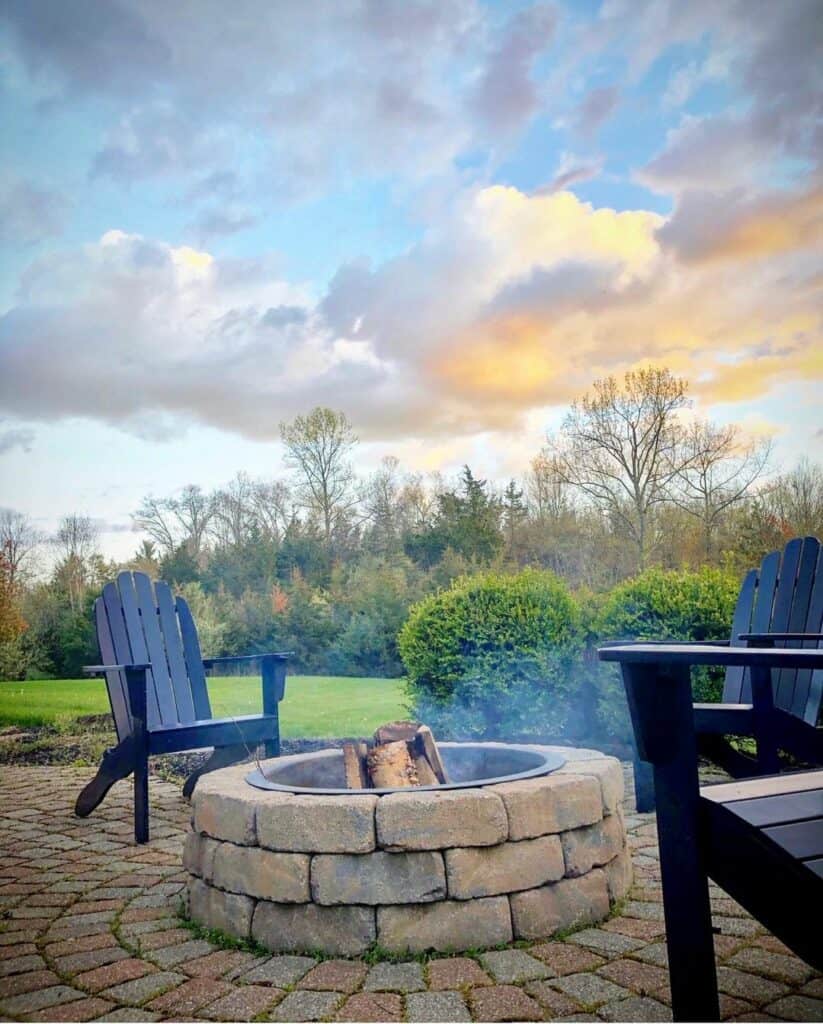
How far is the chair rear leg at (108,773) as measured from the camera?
3225 millimetres

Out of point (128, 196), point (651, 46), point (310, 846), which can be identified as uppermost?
point (651, 46)

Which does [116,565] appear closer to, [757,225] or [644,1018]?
[757,225]

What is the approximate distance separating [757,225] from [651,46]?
2063mm

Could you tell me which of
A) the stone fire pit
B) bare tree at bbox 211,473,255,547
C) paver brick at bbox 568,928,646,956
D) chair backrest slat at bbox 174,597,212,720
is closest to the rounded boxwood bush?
chair backrest slat at bbox 174,597,212,720

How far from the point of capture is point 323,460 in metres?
10.7

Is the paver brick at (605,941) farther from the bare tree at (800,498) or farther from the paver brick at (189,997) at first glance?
the bare tree at (800,498)

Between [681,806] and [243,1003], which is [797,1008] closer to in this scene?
[681,806]

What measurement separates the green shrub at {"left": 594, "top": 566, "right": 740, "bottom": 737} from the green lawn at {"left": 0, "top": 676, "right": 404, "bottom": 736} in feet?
7.20

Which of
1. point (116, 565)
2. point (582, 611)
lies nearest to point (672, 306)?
point (582, 611)

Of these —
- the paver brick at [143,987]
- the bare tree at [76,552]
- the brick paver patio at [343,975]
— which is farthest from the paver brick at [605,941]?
the bare tree at [76,552]

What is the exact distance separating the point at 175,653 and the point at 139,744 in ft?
2.04

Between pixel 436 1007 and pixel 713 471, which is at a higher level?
pixel 713 471

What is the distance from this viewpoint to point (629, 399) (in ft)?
33.6

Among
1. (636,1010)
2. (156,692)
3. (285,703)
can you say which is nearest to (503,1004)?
(636,1010)
